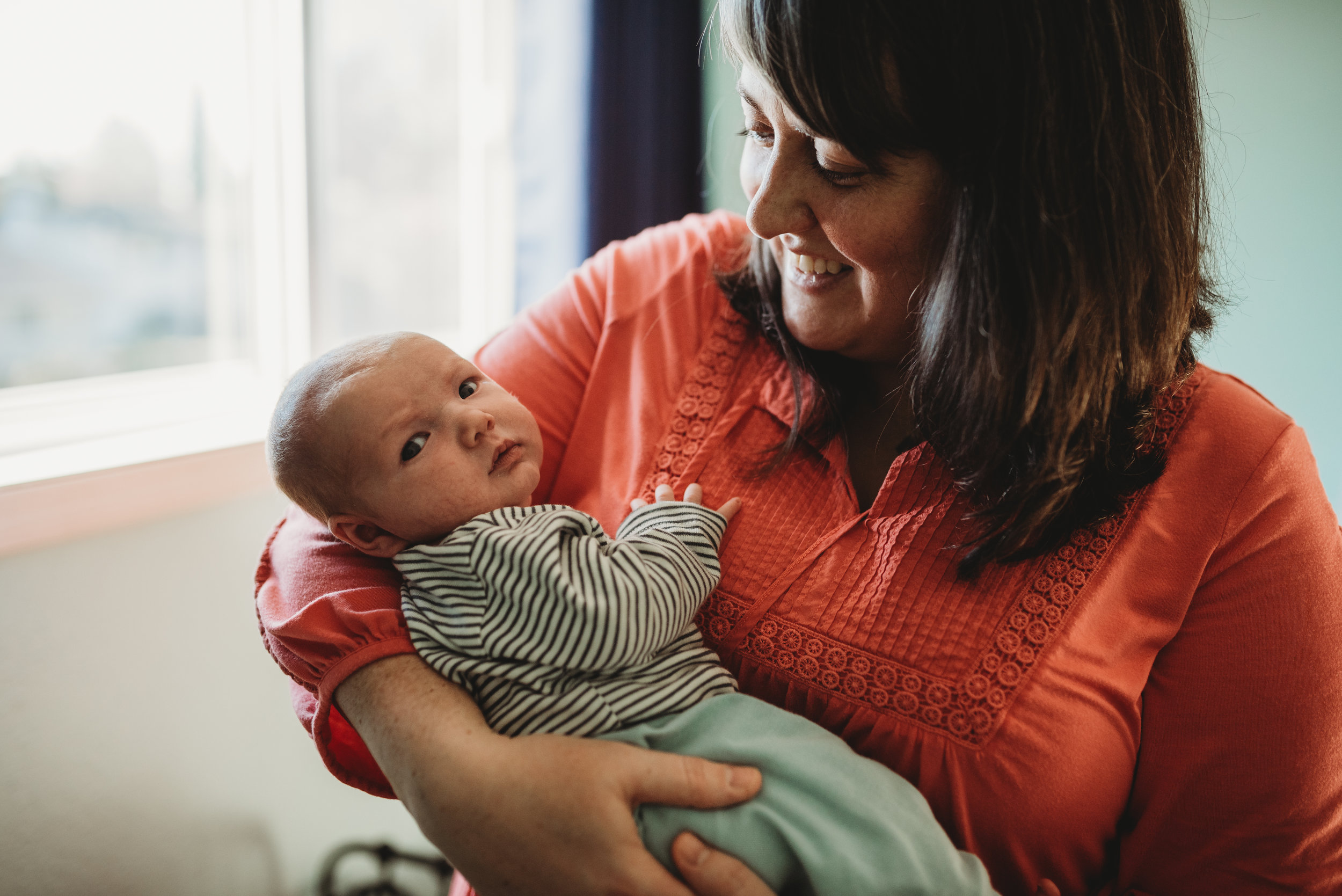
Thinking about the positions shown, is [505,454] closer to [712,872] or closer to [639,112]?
[712,872]

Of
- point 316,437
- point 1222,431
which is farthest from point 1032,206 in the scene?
point 316,437

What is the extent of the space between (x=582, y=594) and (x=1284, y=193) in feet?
6.00

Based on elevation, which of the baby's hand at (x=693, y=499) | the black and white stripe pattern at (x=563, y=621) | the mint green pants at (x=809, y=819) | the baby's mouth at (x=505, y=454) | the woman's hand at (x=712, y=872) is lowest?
the woman's hand at (x=712, y=872)

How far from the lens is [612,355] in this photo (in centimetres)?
127

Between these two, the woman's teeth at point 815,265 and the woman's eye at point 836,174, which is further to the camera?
the woman's teeth at point 815,265

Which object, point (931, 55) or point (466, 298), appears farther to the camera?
point (466, 298)

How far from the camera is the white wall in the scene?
1.33m

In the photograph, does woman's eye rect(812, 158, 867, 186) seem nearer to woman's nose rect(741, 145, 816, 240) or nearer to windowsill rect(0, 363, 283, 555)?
woman's nose rect(741, 145, 816, 240)

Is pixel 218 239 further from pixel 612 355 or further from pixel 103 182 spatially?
pixel 612 355

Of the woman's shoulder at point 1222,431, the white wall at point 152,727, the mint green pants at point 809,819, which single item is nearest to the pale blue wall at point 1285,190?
the woman's shoulder at point 1222,431

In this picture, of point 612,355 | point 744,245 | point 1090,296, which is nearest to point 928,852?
point 1090,296

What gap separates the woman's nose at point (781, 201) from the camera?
1017mm

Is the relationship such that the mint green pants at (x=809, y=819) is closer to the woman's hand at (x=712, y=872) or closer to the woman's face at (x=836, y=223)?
the woman's hand at (x=712, y=872)

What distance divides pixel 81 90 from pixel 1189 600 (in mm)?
2147
